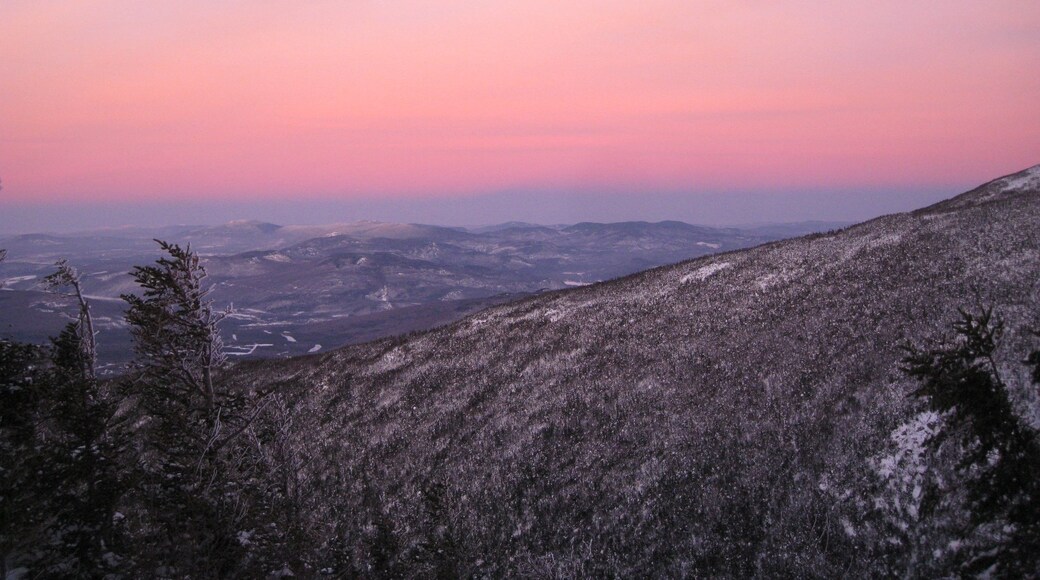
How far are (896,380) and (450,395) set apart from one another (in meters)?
18.4

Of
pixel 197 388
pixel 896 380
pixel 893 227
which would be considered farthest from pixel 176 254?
pixel 893 227

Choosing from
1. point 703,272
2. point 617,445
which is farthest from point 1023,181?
point 617,445

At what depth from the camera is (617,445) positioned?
19.5 meters

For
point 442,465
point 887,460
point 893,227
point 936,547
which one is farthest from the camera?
point 893,227

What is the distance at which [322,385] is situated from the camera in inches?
1352

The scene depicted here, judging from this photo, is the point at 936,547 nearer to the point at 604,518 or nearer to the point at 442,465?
the point at 604,518

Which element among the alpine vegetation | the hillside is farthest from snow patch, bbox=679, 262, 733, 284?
the alpine vegetation

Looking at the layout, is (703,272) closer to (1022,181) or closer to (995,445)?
(1022,181)

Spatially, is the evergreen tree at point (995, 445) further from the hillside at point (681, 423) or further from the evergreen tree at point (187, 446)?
the evergreen tree at point (187, 446)

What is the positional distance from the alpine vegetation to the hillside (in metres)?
0.09

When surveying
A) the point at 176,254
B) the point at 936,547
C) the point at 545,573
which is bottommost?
the point at 545,573

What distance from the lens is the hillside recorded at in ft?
49.1

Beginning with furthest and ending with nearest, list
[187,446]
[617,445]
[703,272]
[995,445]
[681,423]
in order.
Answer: [703,272], [617,445], [681,423], [187,446], [995,445]

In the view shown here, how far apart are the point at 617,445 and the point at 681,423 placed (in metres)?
2.32
